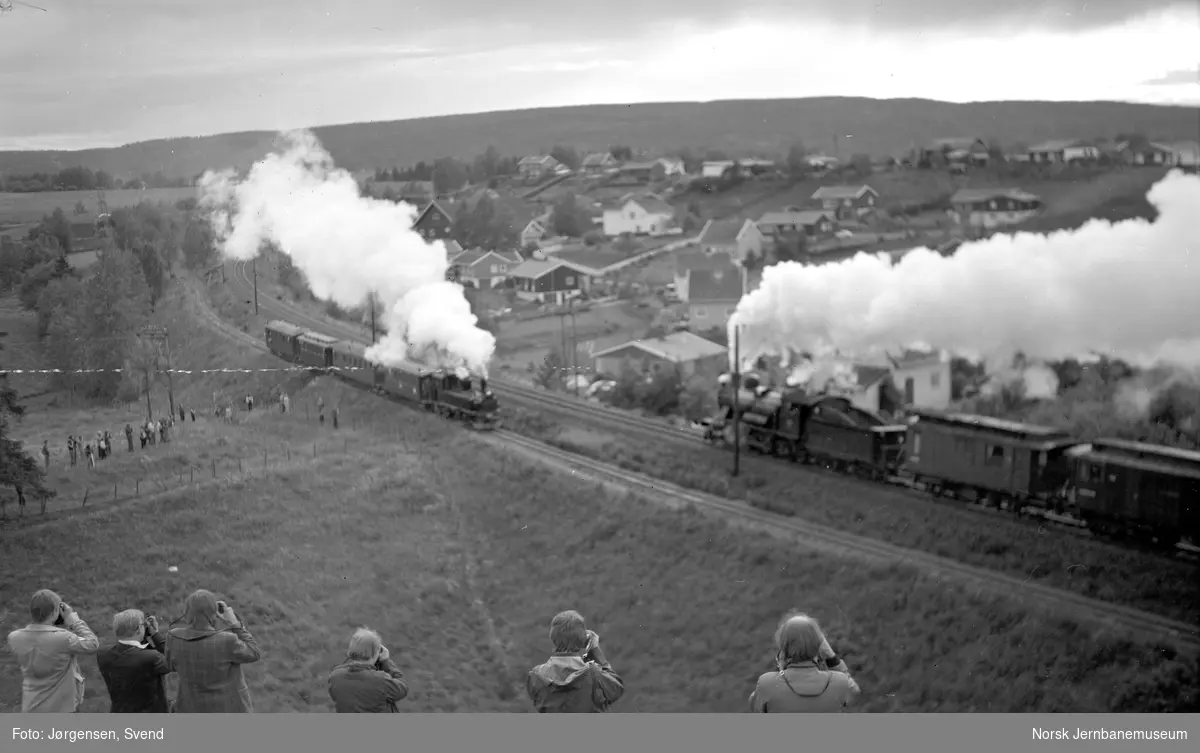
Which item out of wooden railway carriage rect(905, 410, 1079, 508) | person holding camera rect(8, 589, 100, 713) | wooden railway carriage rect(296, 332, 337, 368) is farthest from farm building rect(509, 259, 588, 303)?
person holding camera rect(8, 589, 100, 713)

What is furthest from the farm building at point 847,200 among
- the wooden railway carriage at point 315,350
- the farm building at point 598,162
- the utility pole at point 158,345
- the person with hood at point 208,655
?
the person with hood at point 208,655

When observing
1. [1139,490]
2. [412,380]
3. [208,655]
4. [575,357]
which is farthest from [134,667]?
[575,357]

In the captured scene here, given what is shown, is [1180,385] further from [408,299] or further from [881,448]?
[408,299]

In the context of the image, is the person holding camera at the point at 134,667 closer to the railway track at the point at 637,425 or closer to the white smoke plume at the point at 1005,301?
the railway track at the point at 637,425

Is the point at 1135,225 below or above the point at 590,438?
above

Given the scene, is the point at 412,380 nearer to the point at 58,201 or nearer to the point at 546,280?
the point at 546,280

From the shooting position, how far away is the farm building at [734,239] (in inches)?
515

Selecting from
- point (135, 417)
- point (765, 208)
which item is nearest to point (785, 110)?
point (765, 208)

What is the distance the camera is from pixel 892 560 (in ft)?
29.1

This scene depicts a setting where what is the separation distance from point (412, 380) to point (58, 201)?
4912 millimetres

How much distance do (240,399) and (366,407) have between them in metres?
1.88

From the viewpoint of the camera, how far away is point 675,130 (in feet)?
36.7

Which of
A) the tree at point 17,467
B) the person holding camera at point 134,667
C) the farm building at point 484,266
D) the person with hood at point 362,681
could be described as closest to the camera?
the person with hood at point 362,681

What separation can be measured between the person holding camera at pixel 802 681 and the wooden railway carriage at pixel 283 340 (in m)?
7.20
